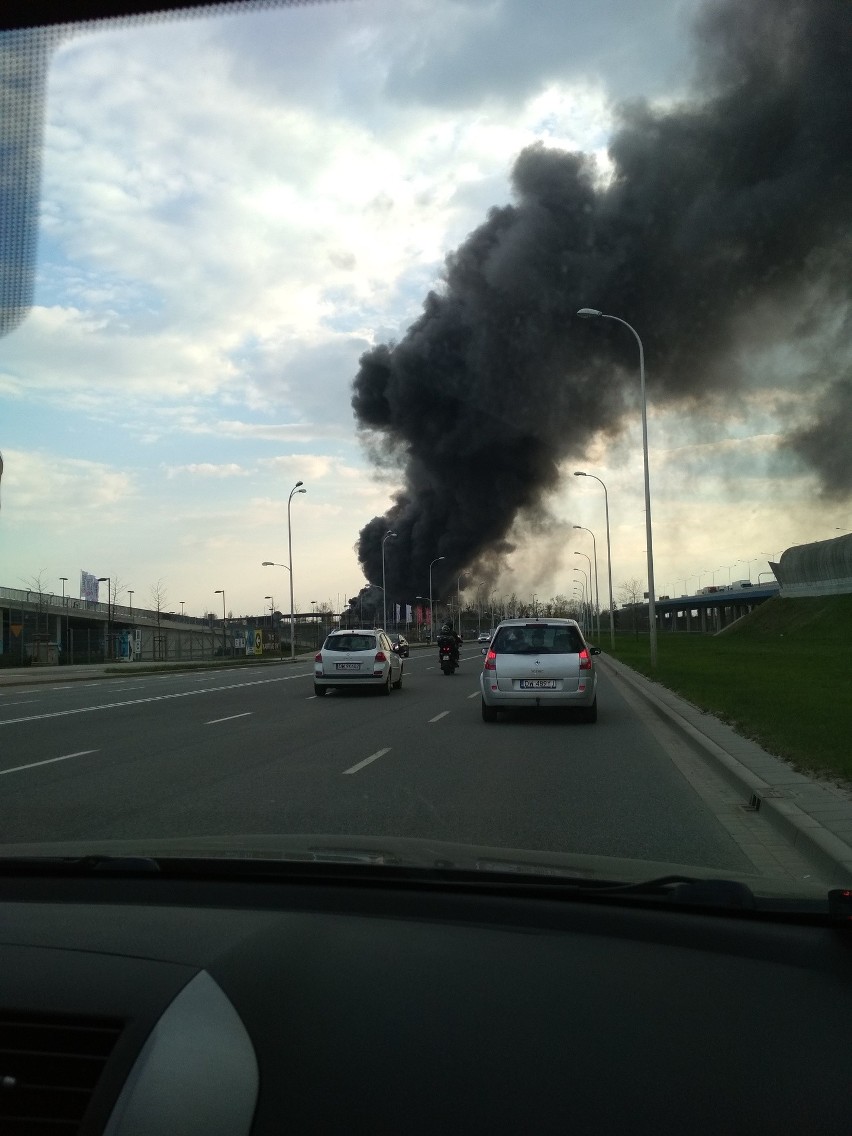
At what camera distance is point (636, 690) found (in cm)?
2159

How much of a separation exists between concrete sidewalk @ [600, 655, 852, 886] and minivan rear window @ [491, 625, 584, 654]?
2.11 meters

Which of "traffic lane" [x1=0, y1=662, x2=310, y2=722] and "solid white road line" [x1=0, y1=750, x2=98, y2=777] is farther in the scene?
"traffic lane" [x1=0, y1=662, x2=310, y2=722]

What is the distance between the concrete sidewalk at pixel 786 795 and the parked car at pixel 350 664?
881 cm

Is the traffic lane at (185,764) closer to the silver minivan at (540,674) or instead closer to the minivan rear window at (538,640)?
the silver minivan at (540,674)

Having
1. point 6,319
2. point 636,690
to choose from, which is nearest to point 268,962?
point 6,319

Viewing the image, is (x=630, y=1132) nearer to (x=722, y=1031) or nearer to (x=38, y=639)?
(x=722, y=1031)

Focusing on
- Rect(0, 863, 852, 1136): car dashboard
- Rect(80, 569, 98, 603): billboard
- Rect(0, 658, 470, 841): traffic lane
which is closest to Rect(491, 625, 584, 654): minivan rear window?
Rect(0, 658, 470, 841): traffic lane

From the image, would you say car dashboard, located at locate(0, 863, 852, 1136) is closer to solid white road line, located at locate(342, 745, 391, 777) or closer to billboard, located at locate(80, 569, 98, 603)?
solid white road line, located at locate(342, 745, 391, 777)

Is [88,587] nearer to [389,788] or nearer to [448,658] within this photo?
[448,658]

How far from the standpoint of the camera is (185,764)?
10609 millimetres

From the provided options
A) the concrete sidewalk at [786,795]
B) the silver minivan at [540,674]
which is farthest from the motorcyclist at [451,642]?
the concrete sidewalk at [786,795]

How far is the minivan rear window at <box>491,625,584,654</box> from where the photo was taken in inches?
587

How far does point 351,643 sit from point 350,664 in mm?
622

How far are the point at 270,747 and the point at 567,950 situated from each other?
969cm
